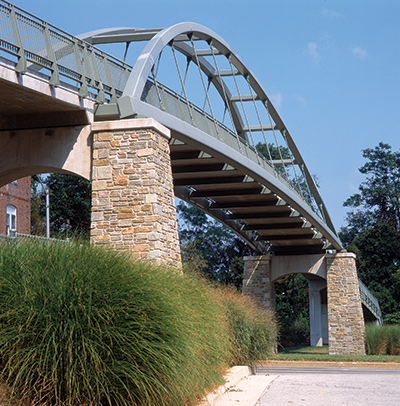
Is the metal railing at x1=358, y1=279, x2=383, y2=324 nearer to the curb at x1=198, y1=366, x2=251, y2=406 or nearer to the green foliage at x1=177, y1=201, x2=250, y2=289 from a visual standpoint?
the green foliage at x1=177, y1=201, x2=250, y2=289

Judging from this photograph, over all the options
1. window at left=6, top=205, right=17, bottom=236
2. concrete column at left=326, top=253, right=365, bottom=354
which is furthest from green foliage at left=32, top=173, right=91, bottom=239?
concrete column at left=326, top=253, right=365, bottom=354

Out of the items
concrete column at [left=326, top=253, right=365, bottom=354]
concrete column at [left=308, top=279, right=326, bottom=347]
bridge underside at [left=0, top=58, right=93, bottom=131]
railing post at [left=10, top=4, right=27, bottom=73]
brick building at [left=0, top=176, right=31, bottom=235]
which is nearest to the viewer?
railing post at [left=10, top=4, right=27, bottom=73]

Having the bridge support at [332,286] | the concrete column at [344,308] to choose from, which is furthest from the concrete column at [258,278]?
the concrete column at [344,308]

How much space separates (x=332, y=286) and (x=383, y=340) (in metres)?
4.04

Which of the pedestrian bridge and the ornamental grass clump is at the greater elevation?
the pedestrian bridge

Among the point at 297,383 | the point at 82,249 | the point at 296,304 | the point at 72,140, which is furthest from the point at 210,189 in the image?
the point at 296,304

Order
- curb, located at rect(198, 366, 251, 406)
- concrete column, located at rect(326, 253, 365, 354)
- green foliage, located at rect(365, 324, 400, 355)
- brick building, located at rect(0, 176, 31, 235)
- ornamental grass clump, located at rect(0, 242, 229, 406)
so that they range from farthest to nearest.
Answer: concrete column, located at rect(326, 253, 365, 354) → brick building, located at rect(0, 176, 31, 235) → green foliage, located at rect(365, 324, 400, 355) → curb, located at rect(198, 366, 251, 406) → ornamental grass clump, located at rect(0, 242, 229, 406)

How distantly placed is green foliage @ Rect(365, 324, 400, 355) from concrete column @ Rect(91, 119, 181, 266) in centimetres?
1991

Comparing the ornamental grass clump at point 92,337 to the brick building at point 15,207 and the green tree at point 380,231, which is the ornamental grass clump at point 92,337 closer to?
Answer: the brick building at point 15,207

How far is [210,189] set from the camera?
1073 inches

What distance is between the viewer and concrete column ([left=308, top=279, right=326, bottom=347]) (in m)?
41.8

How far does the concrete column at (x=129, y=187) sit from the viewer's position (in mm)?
13562

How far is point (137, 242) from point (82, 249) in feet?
17.4

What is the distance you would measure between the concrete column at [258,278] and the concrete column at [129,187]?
2225cm
